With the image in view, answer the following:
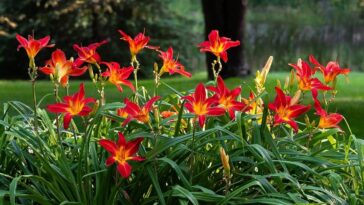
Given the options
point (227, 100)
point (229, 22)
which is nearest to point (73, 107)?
point (227, 100)

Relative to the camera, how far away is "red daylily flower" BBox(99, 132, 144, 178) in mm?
2281

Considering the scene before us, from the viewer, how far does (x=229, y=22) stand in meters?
11.6

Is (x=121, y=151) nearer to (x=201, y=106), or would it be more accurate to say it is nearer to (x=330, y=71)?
(x=201, y=106)

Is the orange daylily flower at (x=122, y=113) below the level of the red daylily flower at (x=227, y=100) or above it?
below

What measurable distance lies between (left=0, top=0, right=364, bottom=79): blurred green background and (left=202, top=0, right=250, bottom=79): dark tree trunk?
4.74 m

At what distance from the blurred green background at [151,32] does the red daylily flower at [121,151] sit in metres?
13.3

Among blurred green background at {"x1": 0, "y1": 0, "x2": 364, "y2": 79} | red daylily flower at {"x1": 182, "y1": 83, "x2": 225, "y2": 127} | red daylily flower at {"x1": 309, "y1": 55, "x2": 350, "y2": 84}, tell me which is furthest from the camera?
blurred green background at {"x1": 0, "y1": 0, "x2": 364, "y2": 79}

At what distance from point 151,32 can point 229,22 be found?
660 centimetres

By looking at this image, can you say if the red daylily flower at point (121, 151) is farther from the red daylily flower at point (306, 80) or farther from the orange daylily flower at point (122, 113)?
the red daylily flower at point (306, 80)

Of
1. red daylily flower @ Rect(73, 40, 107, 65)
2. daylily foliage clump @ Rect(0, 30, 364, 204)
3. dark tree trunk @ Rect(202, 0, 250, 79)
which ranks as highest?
red daylily flower @ Rect(73, 40, 107, 65)

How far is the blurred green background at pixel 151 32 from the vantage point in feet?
57.0

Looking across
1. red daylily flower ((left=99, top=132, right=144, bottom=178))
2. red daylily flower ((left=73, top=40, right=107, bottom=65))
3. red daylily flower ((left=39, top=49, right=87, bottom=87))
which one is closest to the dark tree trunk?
red daylily flower ((left=73, top=40, right=107, bottom=65))

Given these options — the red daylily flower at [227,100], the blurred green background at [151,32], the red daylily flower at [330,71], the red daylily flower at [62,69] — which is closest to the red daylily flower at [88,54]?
the red daylily flower at [62,69]

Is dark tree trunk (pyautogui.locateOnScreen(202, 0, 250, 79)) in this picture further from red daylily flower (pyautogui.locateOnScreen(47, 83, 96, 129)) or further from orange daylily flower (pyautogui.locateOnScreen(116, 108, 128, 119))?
red daylily flower (pyautogui.locateOnScreen(47, 83, 96, 129))
